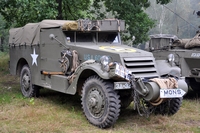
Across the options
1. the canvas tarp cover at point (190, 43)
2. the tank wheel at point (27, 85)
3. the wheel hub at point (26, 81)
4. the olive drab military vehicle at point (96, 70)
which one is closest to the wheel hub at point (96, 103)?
the olive drab military vehicle at point (96, 70)

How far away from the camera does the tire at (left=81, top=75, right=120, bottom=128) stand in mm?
5637

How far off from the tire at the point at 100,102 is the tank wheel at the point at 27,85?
2682mm

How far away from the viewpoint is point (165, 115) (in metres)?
6.68

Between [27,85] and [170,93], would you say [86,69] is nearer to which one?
[170,93]

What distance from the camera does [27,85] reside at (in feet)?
28.2

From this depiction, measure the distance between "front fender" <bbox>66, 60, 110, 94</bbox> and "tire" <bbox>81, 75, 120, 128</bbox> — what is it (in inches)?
7.6

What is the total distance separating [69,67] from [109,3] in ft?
24.3

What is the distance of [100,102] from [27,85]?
3.40 m

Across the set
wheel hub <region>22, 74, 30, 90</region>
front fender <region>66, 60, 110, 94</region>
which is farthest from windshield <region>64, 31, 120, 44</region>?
wheel hub <region>22, 74, 30, 90</region>

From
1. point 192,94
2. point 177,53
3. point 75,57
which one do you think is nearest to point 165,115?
point 75,57

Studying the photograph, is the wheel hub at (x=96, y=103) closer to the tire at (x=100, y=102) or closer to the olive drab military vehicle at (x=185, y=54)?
the tire at (x=100, y=102)

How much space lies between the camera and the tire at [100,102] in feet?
18.5

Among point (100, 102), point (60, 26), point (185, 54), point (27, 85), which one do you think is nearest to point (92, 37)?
point (60, 26)

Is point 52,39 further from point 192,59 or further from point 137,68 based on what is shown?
point 192,59
